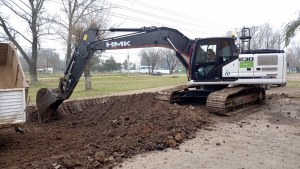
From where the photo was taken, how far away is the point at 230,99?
27.9ft

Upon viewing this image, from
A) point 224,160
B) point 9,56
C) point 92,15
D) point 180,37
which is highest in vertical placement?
point 92,15

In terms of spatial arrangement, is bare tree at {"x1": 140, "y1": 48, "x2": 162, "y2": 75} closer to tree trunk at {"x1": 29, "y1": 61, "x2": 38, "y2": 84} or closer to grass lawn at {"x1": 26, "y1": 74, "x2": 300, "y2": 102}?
grass lawn at {"x1": 26, "y1": 74, "x2": 300, "y2": 102}

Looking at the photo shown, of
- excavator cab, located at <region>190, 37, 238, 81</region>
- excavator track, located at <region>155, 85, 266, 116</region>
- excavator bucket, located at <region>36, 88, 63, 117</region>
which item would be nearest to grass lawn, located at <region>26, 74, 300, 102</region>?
excavator bucket, located at <region>36, 88, 63, 117</region>

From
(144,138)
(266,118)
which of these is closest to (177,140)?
(144,138)

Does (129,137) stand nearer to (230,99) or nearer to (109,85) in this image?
(230,99)

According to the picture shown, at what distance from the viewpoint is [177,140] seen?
216 inches

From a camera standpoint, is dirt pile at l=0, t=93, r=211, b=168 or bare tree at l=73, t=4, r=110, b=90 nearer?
dirt pile at l=0, t=93, r=211, b=168

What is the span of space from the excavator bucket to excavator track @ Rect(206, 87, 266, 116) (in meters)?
4.61

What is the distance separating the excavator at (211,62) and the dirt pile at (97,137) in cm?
112

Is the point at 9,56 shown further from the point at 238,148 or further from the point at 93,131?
the point at 238,148

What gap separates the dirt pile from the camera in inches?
172

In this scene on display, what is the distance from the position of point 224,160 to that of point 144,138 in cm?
Answer: 167

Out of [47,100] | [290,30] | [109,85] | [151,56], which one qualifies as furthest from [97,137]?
[151,56]

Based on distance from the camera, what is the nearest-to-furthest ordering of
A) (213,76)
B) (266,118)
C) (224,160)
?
(224,160), (266,118), (213,76)
